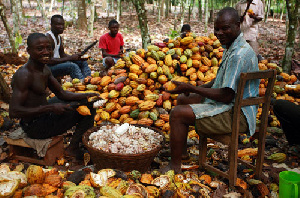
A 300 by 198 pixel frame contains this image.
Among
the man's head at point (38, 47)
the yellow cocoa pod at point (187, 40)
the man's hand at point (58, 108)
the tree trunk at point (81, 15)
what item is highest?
the tree trunk at point (81, 15)

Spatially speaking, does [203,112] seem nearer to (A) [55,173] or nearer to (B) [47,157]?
(A) [55,173]

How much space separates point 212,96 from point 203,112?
0.16 m

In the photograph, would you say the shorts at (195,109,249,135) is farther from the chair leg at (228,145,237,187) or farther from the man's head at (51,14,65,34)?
the man's head at (51,14,65,34)

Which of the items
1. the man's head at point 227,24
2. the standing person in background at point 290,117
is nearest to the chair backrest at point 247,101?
the man's head at point 227,24

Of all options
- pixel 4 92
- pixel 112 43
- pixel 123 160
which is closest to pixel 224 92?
pixel 123 160

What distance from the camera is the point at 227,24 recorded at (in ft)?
7.20

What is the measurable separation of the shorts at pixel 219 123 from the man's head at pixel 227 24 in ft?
2.12

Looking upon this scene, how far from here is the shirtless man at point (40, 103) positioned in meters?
2.47

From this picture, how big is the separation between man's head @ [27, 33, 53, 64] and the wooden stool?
2.81 ft

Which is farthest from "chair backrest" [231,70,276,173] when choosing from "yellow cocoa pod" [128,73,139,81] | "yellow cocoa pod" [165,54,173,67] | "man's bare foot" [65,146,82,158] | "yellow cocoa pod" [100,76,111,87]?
"yellow cocoa pod" [100,76,111,87]

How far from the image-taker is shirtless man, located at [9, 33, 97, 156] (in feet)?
8.10

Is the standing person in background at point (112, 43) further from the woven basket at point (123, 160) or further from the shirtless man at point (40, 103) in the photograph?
the woven basket at point (123, 160)

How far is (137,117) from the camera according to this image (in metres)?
3.68

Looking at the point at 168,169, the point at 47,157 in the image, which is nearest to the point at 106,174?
the point at 168,169
